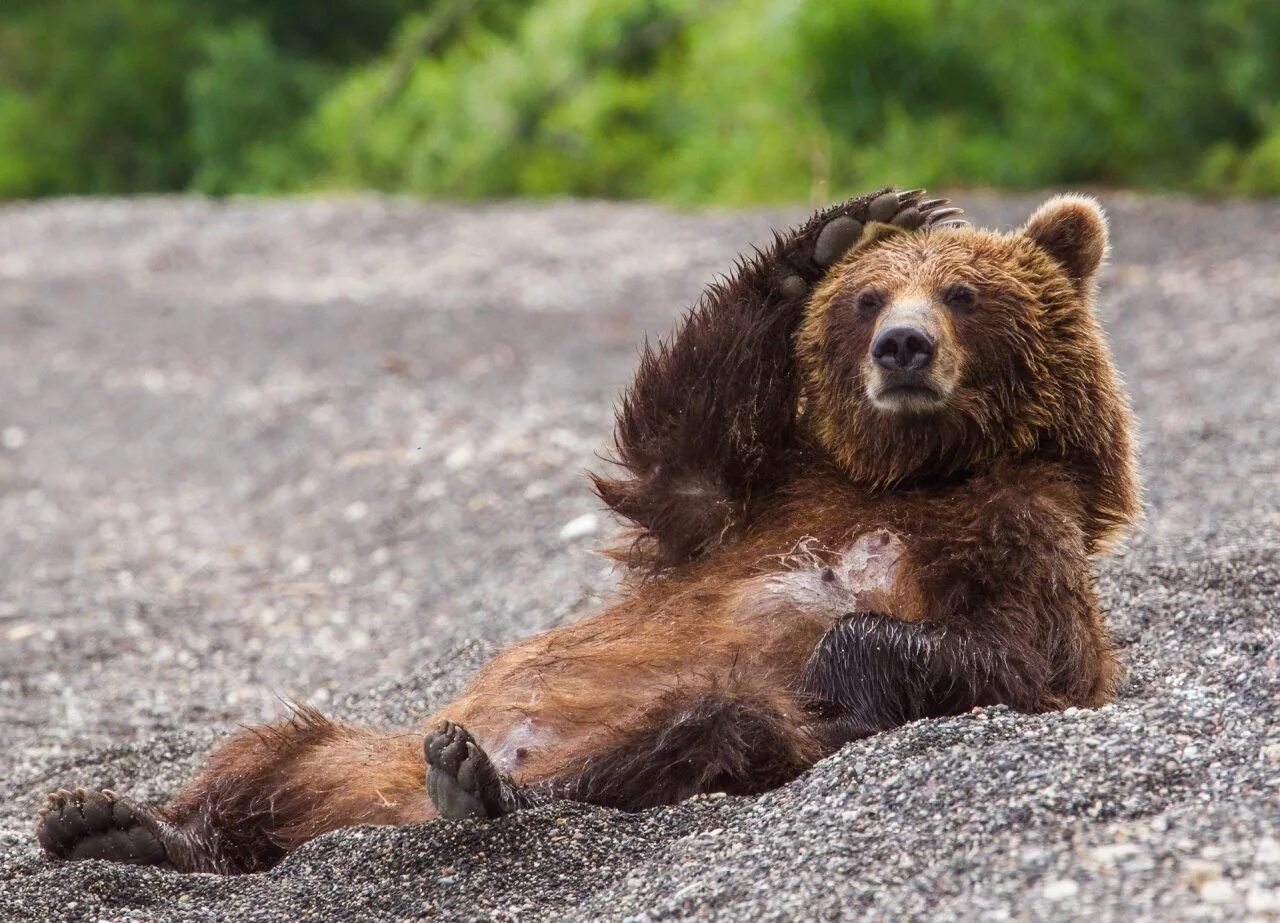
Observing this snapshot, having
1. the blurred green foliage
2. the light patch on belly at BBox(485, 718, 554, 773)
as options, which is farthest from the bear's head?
the blurred green foliage

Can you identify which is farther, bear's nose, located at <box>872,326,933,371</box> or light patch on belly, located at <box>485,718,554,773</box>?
bear's nose, located at <box>872,326,933,371</box>

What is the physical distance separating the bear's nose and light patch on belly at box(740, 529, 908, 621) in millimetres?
407

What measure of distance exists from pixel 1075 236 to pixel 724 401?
3.40 feet

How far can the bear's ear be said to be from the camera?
442 centimetres

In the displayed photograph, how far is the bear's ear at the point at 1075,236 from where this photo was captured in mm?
4418

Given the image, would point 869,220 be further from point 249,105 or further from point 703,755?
point 249,105

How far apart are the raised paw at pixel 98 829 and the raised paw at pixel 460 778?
2.45 ft

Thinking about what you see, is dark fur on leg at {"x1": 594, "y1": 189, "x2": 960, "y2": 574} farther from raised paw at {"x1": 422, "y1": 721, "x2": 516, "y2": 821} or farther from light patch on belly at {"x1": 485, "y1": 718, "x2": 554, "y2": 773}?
raised paw at {"x1": 422, "y1": 721, "x2": 516, "y2": 821}

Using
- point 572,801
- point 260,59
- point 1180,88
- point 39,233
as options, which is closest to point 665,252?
point 1180,88

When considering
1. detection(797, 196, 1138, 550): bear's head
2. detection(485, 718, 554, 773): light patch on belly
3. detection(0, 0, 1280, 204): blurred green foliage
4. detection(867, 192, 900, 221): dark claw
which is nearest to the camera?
detection(485, 718, 554, 773): light patch on belly

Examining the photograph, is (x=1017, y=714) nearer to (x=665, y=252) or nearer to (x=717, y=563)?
(x=717, y=563)

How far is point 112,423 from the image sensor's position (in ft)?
→ 34.6

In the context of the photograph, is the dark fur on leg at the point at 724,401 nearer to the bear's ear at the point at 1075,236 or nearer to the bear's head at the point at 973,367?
the bear's head at the point at 973,367

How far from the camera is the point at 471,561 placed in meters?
7.16
